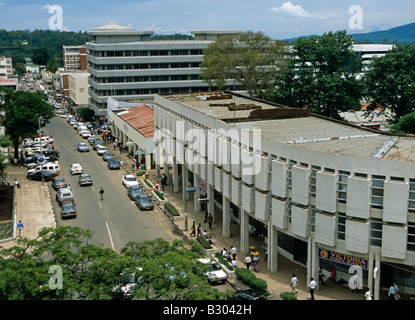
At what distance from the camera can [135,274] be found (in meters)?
25.8

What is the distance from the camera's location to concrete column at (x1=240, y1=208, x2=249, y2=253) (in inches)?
1585

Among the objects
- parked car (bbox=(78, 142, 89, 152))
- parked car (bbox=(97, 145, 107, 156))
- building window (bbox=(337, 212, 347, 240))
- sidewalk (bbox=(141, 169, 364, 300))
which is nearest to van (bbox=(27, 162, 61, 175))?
parked car (bbox=(97, 145, 107, 156))

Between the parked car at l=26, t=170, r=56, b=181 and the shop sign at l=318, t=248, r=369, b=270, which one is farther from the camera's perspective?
the parked car at l=26, t=170, r=56, b=181

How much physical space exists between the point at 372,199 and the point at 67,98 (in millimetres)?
127178

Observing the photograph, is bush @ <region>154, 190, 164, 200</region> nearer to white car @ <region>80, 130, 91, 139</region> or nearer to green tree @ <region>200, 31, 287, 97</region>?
green tree @ <region>200, 31, 287, 97</region>

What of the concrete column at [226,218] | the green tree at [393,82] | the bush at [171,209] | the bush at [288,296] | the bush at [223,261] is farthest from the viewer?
the green tree at [393,82]

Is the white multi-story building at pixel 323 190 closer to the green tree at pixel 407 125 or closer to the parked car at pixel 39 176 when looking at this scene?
the green tree at pixel 407 125

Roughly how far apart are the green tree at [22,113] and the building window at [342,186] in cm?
5008

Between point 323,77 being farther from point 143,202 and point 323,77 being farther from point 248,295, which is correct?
point 248,295

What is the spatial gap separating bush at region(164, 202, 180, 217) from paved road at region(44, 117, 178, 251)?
2.75ft

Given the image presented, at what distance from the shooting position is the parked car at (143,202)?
52.2m

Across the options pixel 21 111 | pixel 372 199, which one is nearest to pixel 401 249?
pixel 372 199

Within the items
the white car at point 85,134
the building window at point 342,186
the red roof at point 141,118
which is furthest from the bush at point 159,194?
the white car at point 85,134

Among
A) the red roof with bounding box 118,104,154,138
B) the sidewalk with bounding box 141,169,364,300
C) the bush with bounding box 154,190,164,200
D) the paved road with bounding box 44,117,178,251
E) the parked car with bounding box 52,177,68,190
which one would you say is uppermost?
the red roof with bounding box 118,104,154,138
